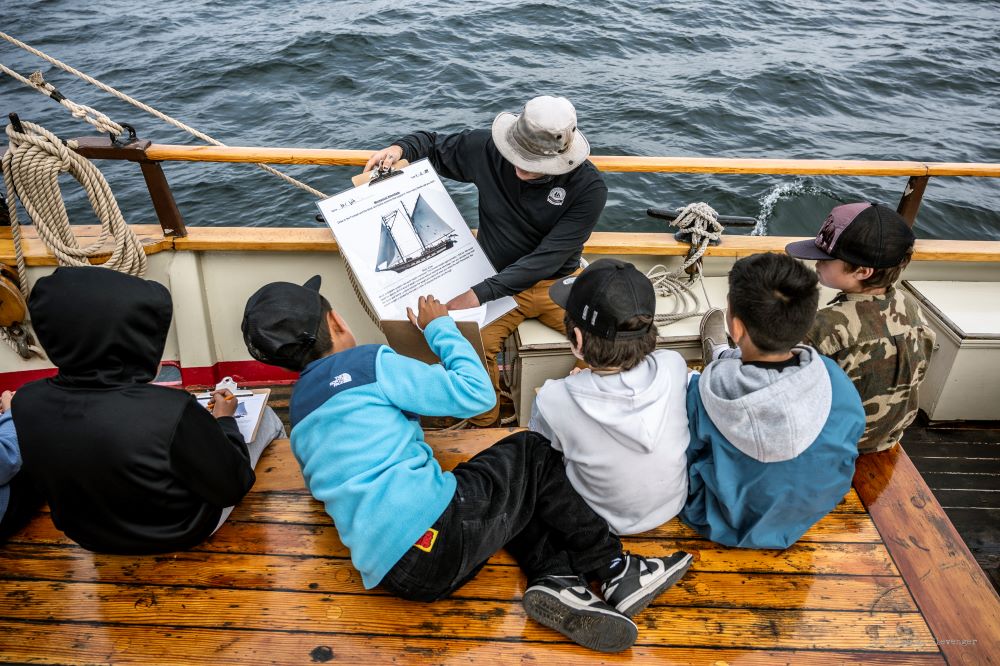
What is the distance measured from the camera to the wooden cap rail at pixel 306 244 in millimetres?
3270

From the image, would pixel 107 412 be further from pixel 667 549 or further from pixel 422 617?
pixel 667 549

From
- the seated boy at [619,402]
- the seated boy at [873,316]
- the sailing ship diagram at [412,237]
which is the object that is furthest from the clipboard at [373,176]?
the seated boy at [873,316]

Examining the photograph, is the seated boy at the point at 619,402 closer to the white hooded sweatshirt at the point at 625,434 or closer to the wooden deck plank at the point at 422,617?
the white hooded sweatshirt at the point at 625,434

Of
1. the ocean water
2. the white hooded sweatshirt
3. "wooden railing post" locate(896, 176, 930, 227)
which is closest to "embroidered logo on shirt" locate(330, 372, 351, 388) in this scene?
the white hooded sweatshirt

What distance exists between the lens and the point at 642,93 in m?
8.64

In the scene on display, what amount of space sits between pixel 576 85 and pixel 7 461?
27.1 feet

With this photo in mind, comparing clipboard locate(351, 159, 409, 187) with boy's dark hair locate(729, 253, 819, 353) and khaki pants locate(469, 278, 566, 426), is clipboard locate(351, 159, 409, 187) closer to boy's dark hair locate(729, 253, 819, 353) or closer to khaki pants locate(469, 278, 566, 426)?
khaki pants locate(469, 278, 566, 426)

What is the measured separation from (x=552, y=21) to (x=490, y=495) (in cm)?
1122

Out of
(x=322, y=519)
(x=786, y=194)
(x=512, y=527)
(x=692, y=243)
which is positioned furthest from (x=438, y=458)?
(x=786, y=194)

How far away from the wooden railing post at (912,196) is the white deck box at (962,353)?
375mm

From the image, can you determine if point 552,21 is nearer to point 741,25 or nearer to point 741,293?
point 741,25

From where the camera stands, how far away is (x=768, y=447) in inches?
69.5

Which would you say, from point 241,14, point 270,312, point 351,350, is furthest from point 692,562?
point 241,14

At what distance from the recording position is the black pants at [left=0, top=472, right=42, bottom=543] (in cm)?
213
